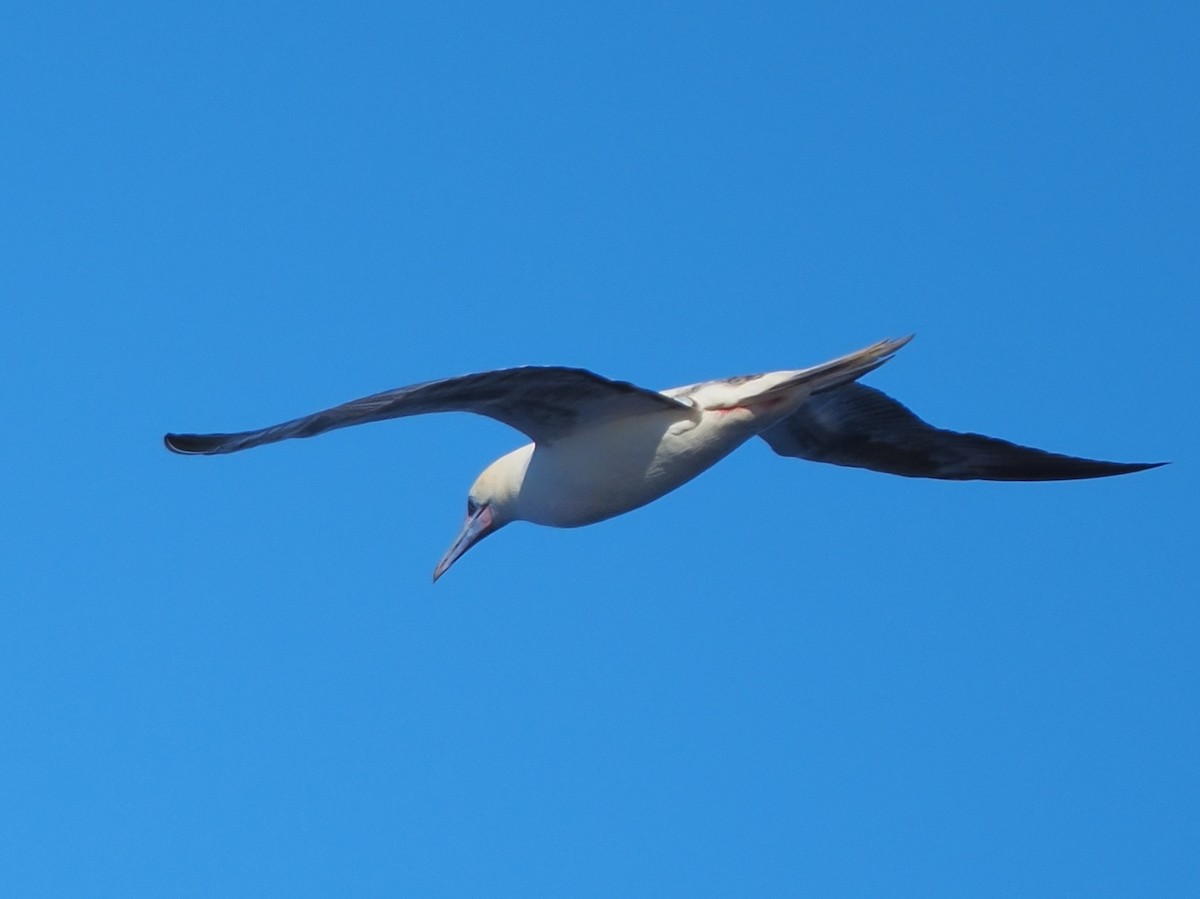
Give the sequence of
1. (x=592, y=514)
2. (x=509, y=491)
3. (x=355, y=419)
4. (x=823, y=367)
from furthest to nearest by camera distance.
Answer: (x=509, y=491)
(x=592, y=514)
(x=823, y=367)
(x=355, y=419)

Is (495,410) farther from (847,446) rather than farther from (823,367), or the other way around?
(847,446)

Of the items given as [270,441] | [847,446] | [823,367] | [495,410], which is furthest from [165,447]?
[847,446]

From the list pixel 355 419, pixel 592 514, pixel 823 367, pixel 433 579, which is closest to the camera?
pixel 355 419

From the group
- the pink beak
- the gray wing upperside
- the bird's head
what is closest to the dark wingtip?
the bird's head

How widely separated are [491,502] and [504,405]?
205cm

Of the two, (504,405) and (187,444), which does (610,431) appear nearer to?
(504,405)

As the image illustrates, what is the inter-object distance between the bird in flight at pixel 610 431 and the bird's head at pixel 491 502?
10mm

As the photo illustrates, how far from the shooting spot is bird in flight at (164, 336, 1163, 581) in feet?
31.7

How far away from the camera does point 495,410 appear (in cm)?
1080

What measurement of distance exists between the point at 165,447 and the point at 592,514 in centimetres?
278

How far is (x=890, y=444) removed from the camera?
13.7 meters

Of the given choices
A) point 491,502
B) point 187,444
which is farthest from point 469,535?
point 187,444

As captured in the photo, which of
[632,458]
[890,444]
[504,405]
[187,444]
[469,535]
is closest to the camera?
[187,444]

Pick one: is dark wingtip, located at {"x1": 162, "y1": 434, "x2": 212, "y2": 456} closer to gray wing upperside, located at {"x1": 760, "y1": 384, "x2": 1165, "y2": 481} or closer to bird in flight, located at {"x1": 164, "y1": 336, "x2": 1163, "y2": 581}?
bird in flight, located at {"x1": 164, "y1": 336, "x2": 1163, "y2": 581}
